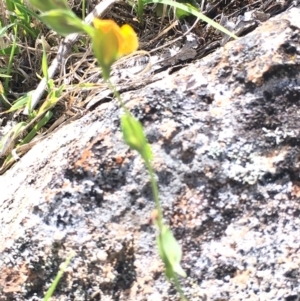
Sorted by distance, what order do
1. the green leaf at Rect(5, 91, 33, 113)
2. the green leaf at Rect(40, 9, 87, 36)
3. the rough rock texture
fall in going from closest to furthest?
the green leaf at Rect(40, 9, 87, 36) → the rough rock texture → the green leaf at Rect(5, 91, 33, 113)

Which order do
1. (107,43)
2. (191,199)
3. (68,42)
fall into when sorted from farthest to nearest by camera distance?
(68,42) → (191,199) → (107,43)

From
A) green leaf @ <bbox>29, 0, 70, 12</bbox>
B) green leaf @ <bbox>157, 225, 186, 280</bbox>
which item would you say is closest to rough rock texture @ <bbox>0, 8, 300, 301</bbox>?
green leaf @ <bbox>157, 225, 186, 280</bbox>

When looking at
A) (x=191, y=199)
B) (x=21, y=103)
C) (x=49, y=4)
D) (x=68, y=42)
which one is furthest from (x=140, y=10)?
(x=49, y=4)

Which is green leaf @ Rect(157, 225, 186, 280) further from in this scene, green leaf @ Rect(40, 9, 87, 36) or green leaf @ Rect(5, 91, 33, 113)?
green leaf @ Rect(5, 91, 33, 113)

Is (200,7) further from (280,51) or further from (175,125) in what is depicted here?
(175,125)

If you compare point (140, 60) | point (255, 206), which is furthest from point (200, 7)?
point (255, 206)

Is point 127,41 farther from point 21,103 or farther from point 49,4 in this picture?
point 21,103
